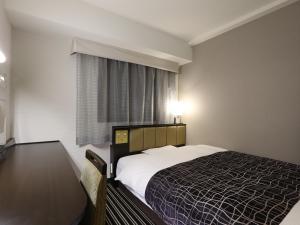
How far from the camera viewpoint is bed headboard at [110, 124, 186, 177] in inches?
97.7

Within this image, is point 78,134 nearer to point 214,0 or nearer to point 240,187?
point 240,187

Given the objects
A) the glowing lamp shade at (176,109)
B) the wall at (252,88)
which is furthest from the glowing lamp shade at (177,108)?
the wall at (252,88)

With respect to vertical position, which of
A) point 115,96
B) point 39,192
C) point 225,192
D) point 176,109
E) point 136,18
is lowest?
point 225,192

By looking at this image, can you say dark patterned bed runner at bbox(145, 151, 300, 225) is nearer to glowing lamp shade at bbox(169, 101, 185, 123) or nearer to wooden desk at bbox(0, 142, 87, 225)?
wooden desk at bbox(0, 142, 87, 225)

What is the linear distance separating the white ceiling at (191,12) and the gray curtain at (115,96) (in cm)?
73

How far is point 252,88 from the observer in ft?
7.86

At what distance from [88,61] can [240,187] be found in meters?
2.35

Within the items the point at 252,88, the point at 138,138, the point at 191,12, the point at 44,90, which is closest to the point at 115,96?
the point at 138,138

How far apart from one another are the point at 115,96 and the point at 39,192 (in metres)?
Answer: 1.92

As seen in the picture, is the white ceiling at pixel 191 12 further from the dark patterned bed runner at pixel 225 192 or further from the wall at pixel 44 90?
the dark patterned bed runner at pixel 225 192

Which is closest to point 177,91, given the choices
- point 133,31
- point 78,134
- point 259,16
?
point 133,31

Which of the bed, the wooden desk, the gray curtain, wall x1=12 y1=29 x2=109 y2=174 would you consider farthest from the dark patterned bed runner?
wall x1=12 y1=29 x2=109 y2=174

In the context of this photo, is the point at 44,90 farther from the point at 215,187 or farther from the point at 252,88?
the point at 252,88

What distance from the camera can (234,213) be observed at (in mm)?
1051
